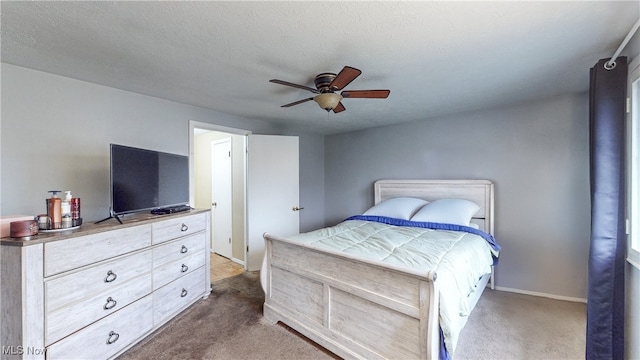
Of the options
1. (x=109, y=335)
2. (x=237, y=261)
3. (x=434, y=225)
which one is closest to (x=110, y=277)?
(x=109, y=335)

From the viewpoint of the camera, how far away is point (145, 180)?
2.24 meters

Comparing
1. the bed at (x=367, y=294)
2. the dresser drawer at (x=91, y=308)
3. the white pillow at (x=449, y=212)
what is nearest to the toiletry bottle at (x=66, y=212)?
the dresser drawer at (x=91, y=308)

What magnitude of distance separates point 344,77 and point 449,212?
2.08 meters

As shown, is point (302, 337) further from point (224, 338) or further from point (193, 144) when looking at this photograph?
point (193, 144)

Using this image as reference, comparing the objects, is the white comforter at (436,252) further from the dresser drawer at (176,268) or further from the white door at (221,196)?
the white door at (221,196)

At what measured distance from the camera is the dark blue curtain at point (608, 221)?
157 centimetres

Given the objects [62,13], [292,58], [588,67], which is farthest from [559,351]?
[62,13]

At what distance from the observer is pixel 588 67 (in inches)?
79.1

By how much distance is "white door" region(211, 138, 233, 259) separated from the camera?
4137mm

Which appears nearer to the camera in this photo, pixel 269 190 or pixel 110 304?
pixel 110 304

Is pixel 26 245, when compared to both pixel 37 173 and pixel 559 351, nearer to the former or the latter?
pixel 37 173

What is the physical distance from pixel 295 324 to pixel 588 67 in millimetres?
3150

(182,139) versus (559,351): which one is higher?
(182,139)

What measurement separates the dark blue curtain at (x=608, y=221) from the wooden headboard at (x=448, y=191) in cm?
148
